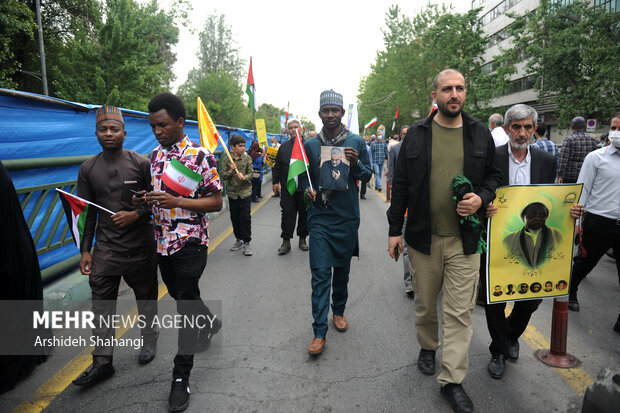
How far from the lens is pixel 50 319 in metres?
3.65

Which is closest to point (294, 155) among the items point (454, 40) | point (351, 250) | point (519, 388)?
point (351, 250)

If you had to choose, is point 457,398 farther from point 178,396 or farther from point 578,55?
point 578,55

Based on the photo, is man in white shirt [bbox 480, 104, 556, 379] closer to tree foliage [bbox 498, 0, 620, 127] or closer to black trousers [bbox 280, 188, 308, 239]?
black trousers [bbox 280, 188, 308, 239]

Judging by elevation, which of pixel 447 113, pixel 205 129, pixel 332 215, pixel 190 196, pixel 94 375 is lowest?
pixel 94 375

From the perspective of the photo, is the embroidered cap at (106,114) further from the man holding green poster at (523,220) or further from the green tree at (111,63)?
the green tree at (111,63)

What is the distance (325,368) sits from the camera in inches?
120

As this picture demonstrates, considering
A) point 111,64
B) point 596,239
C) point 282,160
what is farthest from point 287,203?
point 111,64

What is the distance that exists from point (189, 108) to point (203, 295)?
2620 centimetres

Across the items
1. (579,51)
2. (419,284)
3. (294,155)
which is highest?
(579,51)

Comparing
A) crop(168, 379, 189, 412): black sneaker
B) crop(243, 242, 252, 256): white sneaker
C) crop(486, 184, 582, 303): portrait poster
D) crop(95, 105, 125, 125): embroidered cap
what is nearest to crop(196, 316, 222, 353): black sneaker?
crop(168, 379, 189, 412): black sneaker

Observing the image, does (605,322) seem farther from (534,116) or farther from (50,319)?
(50,319)

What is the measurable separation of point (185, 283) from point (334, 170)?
60.0 inches

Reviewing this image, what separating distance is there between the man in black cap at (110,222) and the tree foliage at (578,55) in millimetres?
25013

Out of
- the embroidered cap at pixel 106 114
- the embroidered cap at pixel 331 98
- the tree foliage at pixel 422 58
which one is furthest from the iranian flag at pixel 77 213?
the tree foliage at pixel 422 58
